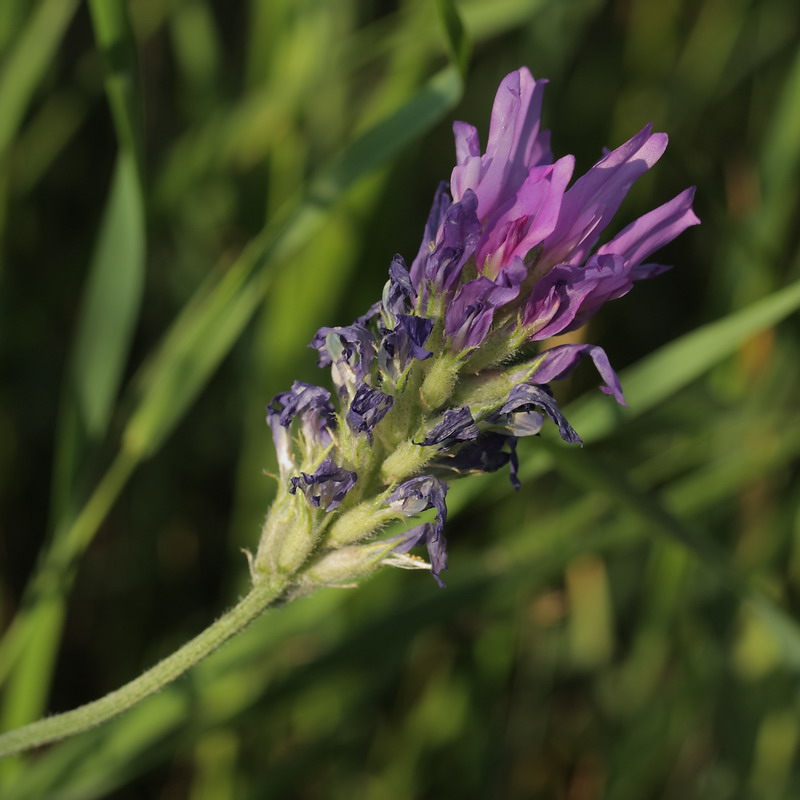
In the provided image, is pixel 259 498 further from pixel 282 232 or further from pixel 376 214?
pixel 282 232

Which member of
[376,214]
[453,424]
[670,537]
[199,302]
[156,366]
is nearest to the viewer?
[453,424]


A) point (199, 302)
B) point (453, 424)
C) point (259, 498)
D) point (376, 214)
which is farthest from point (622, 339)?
point (453, 424)

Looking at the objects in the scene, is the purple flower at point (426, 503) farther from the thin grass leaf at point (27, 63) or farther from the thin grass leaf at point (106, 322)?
the thin grass leaf at point (27, 63)

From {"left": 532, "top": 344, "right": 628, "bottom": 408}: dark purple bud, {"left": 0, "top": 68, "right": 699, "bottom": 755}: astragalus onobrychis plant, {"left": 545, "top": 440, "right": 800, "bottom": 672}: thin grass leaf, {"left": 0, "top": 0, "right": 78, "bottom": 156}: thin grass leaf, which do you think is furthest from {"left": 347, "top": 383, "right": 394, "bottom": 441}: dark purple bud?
{"left": 0, "top": 0, "right": 78, "bottom": 156}: thin grass leaf

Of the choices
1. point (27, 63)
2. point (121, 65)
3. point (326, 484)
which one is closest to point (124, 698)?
point (326, 484)

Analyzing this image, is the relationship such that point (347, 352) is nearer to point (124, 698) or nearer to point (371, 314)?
point (371, 314)

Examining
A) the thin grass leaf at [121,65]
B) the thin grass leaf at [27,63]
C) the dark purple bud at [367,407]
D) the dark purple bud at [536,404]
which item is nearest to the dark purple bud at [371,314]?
the dark purple bud at [367,407]
